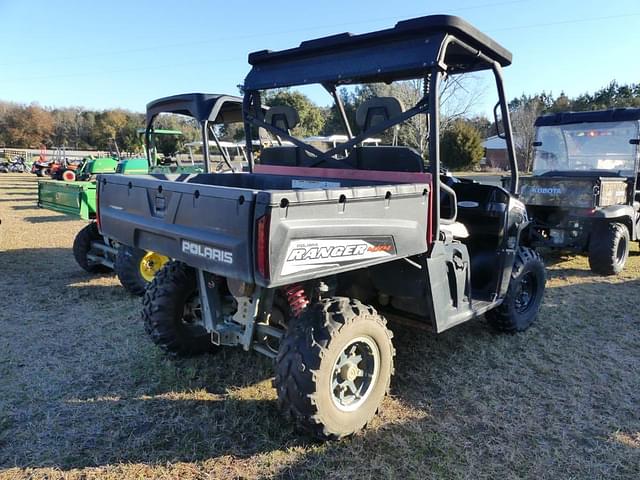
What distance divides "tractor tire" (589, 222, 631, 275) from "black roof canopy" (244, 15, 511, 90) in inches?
153

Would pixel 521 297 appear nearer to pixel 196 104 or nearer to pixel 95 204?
pixel 95 204

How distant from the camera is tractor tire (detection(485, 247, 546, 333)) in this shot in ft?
12.9

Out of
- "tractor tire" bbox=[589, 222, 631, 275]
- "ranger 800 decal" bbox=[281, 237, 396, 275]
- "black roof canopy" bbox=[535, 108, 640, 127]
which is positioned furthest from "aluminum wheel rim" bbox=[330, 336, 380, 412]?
"black roof canopy" bbox=[535, 108, 640, 127]

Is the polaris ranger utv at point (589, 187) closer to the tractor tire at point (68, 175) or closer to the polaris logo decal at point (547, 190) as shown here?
the polaris logo decal at point (547, 190)

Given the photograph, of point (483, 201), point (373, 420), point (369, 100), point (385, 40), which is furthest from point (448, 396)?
point (385, 40)

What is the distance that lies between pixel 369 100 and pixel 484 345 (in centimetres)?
222

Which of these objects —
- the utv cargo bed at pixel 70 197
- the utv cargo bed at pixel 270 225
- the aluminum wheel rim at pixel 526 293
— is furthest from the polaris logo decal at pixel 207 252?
the utv cargo bed at pixel 70 197

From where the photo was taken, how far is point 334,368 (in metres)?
→ 2.48

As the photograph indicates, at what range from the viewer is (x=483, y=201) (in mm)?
3982

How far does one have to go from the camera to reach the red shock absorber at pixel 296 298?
275cm

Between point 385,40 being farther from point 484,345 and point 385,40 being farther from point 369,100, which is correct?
point 484,345

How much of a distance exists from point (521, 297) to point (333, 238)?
8.84 ft

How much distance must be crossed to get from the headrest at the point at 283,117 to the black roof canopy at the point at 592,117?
18.6ft

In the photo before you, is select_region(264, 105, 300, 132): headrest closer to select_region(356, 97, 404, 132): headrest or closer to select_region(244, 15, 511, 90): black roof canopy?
select_region(244, 15, 511, 90): black roof canopy
